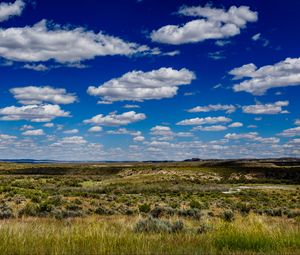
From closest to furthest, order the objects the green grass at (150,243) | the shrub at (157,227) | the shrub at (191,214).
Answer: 1. the green grass at (150,243)
2. the shrub at (157,227)
3. the shrub at (191,214)

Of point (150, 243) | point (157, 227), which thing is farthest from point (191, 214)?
point (150, 243)

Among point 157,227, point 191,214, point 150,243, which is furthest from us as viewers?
point 191,214

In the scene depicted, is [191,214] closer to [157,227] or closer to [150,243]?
[157,227]

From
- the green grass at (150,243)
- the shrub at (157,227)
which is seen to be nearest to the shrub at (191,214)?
the shrub at (157,227)

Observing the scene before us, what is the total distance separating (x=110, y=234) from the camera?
1064cm

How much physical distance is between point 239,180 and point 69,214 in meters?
77.2

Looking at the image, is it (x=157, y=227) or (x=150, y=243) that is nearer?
(x=150, y=243)

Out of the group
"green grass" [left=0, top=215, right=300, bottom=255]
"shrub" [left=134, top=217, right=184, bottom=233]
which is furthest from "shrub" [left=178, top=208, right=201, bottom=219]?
"green grass" [left=0, top=215, right=300, bottom=255]

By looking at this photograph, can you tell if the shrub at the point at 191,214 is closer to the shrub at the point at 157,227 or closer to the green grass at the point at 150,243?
the shrub at the point at 157,227

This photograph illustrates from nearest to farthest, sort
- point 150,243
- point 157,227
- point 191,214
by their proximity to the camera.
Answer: point 150,243 < point 157,227 < point 191,214

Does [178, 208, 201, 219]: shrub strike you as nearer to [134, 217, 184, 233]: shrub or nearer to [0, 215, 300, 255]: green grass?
[134, 217, 184, 233]: shrub

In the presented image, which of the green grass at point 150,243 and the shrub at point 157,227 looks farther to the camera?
the shrub at point 157,227

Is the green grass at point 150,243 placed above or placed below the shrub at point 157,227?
above

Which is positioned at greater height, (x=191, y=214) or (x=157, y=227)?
(x=157, y=227)
